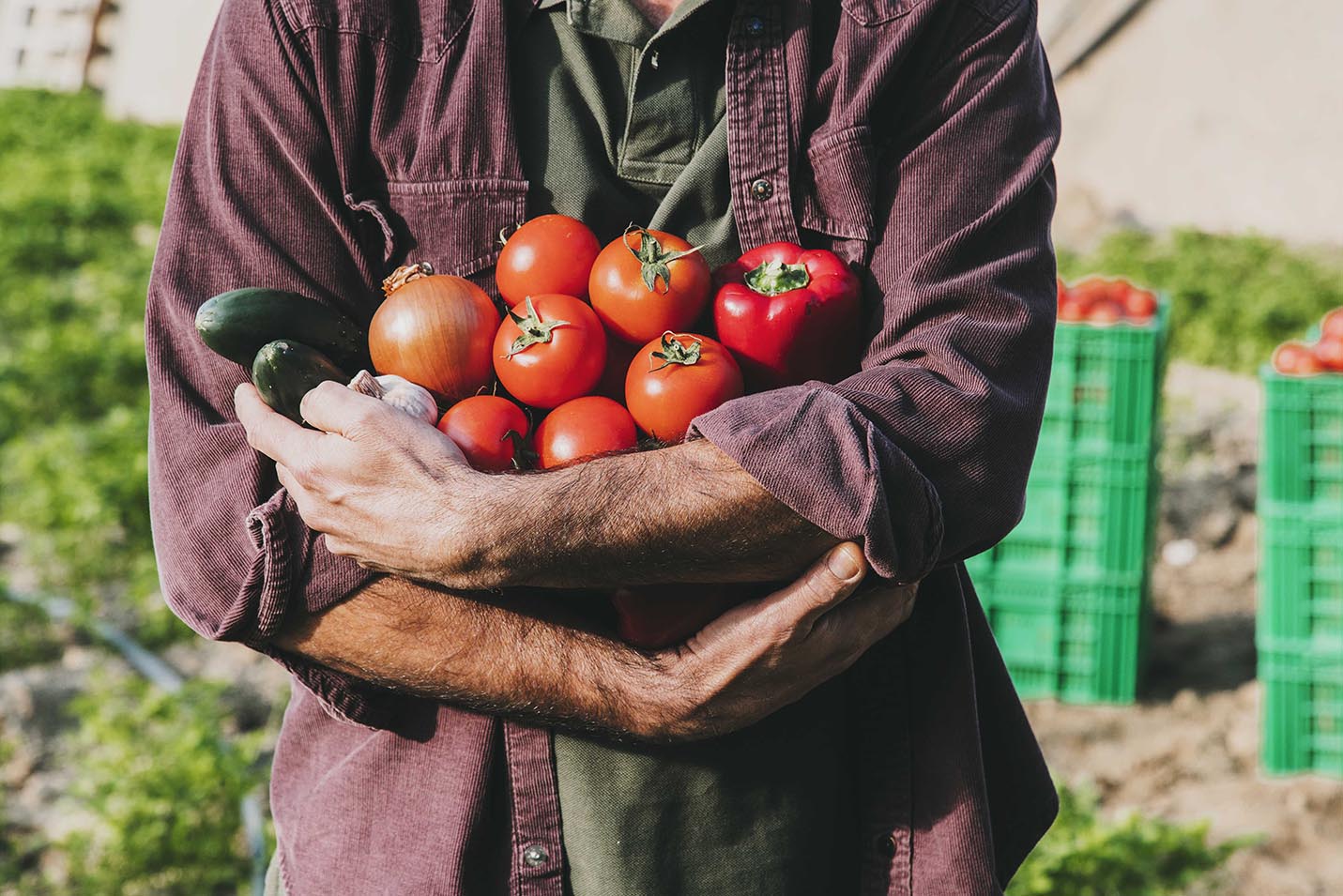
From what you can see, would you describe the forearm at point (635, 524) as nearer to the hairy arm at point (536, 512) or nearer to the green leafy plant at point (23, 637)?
the hairy arm at point (536, 512)

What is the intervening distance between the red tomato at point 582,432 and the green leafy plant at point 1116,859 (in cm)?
237

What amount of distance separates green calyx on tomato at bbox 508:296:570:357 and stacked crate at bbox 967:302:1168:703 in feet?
12.7

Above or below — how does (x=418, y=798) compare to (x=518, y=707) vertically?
below

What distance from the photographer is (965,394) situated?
5.54 ft

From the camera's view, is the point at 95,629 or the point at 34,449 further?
the point at 34,449

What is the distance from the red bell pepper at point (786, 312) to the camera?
171 cm

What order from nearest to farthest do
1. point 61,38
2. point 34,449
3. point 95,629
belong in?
point 95,629 < point 34,449 < point 61,38

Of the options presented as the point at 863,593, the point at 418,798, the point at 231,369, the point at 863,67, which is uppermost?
the point at 863,67

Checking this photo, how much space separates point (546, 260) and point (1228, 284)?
9.58 metres

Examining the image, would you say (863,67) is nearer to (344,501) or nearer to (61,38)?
(344,501)

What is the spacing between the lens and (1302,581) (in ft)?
16.0

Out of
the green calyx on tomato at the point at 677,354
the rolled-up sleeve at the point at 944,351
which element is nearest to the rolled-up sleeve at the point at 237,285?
the green calyx on tomato at the point at 677,354

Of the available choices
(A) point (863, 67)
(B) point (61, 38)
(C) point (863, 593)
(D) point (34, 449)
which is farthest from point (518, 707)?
(B) point (61, 38)

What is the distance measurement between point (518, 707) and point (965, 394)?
69 centimetres
